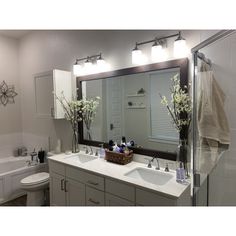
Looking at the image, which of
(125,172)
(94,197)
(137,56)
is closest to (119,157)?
(125,172)

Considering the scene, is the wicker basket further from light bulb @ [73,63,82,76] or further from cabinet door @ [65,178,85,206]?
light bulb @ [73,63,82,76]

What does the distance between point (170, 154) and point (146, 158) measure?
27 centimetres

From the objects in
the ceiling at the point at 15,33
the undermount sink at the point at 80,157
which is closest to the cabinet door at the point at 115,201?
the undermount sink at the point at 80,157

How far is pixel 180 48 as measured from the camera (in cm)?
163

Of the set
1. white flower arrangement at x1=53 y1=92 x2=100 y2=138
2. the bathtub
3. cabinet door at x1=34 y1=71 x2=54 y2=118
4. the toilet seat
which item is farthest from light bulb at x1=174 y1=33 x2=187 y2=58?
the bathtub

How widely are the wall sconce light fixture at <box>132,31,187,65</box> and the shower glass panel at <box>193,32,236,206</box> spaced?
0.77 feet

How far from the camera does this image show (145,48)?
6.19ft

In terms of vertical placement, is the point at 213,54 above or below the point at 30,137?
above

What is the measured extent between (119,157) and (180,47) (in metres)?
1.21

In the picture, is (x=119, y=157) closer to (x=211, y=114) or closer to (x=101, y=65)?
(x=211, y=114)

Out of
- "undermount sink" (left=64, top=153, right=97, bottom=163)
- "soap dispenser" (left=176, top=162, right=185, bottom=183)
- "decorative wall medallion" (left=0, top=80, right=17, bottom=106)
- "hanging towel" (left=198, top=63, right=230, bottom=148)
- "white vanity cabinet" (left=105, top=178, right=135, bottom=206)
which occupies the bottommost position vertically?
"white vanity cabinet" (left=105, top=178, right=135, bottom=206)

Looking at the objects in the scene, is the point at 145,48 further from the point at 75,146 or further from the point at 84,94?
the point at 75,146

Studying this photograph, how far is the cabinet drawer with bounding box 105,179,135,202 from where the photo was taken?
1.52m
